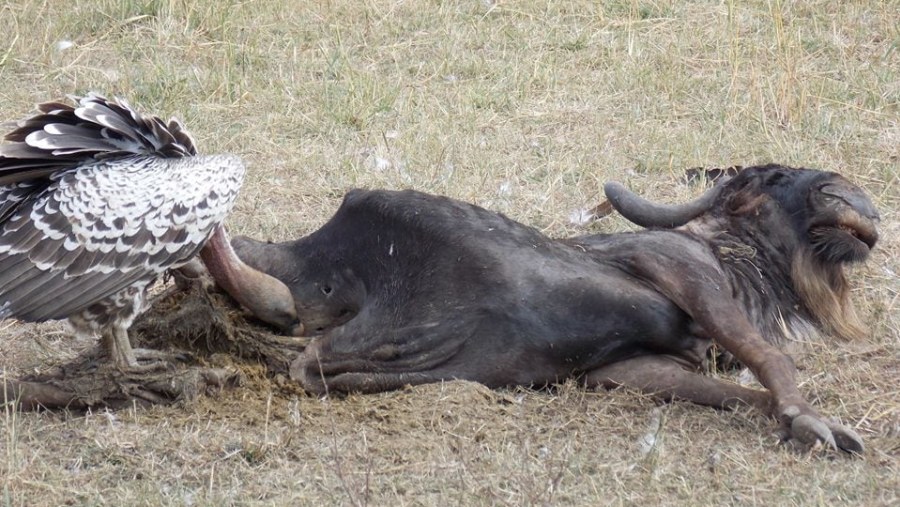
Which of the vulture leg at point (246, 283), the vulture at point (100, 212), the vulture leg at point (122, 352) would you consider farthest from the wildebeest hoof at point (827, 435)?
the vulture leg at point (122, 352)

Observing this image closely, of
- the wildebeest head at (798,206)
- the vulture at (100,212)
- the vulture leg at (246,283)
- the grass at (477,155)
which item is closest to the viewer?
the grass at (477,155)

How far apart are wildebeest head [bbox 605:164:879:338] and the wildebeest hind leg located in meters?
0.66

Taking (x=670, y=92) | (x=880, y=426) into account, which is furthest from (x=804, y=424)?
(x=670, y=92)

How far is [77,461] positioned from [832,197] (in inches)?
109

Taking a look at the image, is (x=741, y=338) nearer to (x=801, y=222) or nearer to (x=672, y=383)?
(x=672, y=383)

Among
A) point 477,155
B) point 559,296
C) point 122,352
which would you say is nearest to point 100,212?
point 122,352

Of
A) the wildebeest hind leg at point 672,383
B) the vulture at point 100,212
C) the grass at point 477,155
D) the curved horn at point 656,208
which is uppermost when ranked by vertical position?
the vulture at point 100,212

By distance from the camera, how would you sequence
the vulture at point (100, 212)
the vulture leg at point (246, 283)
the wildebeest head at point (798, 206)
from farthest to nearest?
the wildebeest head at point (798, 206) → the vulture leg at point (246, 283) → the vulture at point (100, 212)

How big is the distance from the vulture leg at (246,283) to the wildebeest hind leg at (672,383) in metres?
1.08

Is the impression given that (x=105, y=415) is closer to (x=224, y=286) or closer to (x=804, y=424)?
(x=224, y=286)

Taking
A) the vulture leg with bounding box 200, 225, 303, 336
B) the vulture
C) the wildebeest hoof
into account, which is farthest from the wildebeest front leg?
the vulture

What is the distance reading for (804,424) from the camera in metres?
3.92

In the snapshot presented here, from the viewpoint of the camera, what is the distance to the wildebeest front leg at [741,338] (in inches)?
154

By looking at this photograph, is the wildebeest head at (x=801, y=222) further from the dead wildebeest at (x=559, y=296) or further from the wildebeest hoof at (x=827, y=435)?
the wildebeest hoof at (x=827, y=435)
